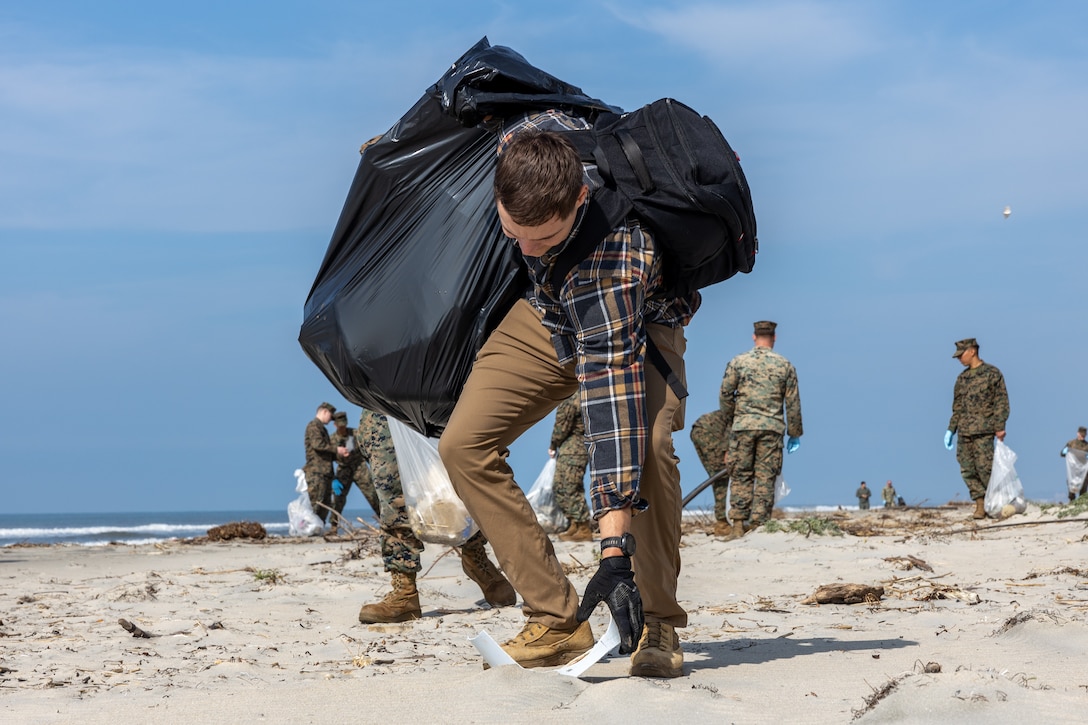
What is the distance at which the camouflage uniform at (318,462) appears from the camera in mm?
13062

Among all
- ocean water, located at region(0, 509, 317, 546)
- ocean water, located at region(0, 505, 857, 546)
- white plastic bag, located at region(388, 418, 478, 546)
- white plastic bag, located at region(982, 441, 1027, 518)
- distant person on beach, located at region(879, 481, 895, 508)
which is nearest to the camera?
white plastic bag, located at region(388, 418, 478, 546)

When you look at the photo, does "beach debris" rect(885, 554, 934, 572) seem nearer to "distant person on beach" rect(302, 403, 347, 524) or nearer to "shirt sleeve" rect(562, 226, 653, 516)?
"shirt sleeve" rect(562, 226, 653, 516)

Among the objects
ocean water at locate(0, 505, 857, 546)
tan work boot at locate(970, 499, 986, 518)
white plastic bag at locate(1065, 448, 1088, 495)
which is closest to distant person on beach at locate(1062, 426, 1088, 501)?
white plastic bag at locate(1065, 448, 1088, 495)

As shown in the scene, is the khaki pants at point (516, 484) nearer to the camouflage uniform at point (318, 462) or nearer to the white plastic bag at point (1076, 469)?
the camouflage uniform at point (318, 462)

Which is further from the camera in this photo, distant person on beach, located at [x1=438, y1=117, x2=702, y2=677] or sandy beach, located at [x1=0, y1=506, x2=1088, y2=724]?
distant person on beach, located at [x1=438, y1=117, x2=702, y2=677]

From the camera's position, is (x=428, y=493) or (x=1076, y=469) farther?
(x=1076, y=469)

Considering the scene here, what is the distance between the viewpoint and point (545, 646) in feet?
10.0

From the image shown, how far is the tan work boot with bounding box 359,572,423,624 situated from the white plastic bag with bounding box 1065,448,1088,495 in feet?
57.2

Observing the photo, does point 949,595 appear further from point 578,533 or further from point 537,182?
point 578,533

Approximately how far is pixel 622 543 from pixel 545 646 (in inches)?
20.9

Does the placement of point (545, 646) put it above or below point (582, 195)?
below

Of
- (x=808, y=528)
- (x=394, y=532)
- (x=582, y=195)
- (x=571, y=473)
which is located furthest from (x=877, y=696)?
(x=571, y=473)

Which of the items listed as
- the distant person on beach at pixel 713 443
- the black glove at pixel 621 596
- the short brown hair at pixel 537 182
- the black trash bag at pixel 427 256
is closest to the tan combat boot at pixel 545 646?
the black glove at pixel 621 596

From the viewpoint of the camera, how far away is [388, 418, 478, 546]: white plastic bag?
14.8ft
